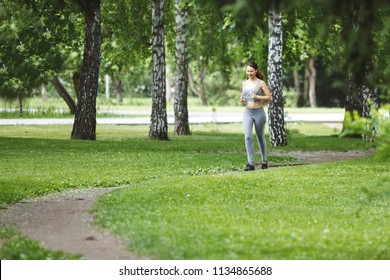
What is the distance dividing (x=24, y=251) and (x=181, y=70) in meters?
22.6

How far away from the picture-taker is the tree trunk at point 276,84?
26.3 meters

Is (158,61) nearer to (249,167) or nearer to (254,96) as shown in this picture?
(249,167)

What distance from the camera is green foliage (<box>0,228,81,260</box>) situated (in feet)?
32.6

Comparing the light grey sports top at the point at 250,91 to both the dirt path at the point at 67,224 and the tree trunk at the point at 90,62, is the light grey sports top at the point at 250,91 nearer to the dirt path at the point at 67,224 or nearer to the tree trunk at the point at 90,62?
the dirt path at the point at 67,224

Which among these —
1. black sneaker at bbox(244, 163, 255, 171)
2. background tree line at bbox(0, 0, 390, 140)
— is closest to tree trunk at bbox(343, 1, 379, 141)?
black sneaker at bbox(244, 163, 255, 171)

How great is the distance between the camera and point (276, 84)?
87.9ft

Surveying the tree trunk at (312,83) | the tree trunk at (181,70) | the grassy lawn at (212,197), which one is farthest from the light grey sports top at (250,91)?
the tree trunk at (312,83)

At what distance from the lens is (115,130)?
122 feet

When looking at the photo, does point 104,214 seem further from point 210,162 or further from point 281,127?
A: point 281,127

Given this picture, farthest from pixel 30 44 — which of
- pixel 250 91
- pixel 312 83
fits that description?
pixel 312 83

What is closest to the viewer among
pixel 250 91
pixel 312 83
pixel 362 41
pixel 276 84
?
pixel 362 41

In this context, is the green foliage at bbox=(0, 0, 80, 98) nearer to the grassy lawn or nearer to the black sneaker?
the grassy lawn

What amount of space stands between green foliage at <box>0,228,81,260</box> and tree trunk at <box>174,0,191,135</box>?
20.9 metres

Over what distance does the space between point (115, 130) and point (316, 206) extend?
24.2m
